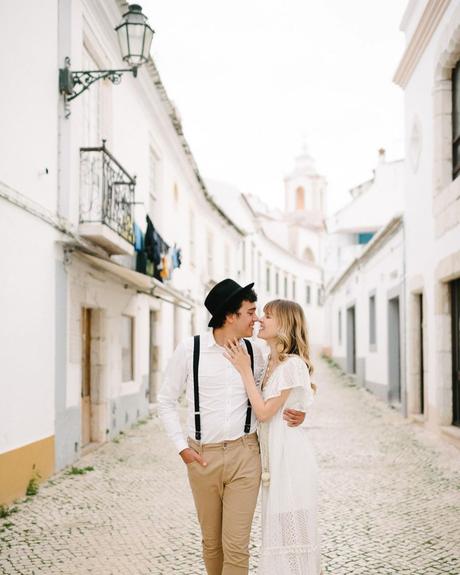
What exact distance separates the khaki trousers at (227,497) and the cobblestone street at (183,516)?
1.19 metres

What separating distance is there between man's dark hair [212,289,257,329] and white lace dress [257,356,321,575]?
350 mm

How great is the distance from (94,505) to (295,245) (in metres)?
48.2

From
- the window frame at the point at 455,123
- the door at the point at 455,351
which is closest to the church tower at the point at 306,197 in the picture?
the window frame at the point at 455,123

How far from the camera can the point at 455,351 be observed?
9789mm

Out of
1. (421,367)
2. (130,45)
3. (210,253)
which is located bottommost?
(421,367)

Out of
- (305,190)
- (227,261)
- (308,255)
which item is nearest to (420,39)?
(227,261)

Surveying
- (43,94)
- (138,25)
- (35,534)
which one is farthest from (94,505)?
(138,25)

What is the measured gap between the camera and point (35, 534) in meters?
5.44

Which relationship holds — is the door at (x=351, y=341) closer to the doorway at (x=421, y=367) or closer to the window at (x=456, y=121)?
the doorway at (x=421, y=367)

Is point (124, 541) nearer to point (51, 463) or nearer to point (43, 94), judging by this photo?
point (51, 463)

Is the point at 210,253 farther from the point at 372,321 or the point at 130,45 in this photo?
the point at 130,45

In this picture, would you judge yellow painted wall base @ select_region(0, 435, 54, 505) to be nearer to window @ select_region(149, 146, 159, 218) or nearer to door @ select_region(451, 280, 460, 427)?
door @ select_region(451, 280, 460, 427)

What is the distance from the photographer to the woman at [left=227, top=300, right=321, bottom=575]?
11.0ft

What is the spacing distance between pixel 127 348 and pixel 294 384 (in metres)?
9.21
